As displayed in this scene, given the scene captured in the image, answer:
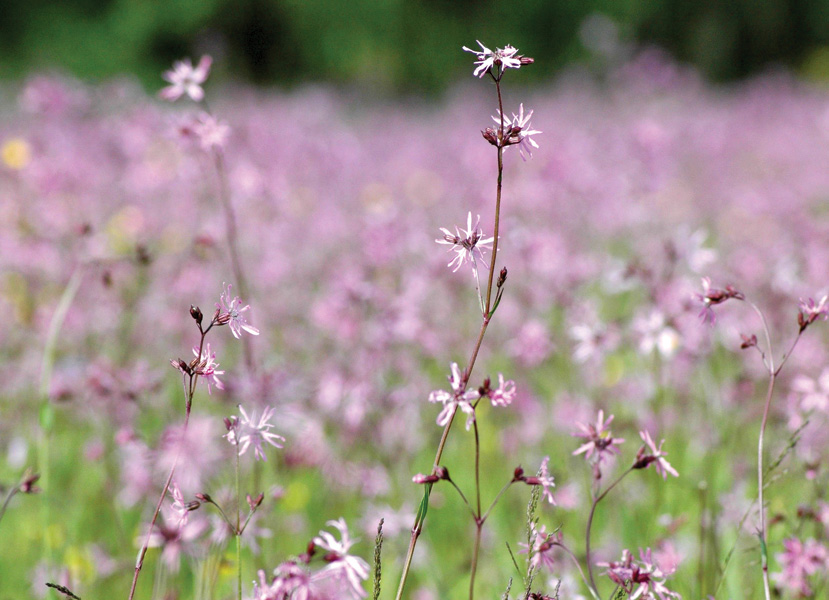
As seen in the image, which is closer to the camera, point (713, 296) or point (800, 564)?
point (713, 296)

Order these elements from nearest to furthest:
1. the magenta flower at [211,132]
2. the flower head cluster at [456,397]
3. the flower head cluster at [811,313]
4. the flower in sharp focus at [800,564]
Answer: the flower head cluster at [456,397], the flower head cluster at [811,313], the flower in sharp focus at [800,564], the magenta flower at [211,132]

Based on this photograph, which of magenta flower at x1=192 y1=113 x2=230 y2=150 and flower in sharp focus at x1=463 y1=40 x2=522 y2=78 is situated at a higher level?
flower in sharp focus at x1=463 y1=40 x2=522 y2=78

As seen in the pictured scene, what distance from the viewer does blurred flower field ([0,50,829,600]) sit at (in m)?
2.08

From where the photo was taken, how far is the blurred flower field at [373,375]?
2078mm

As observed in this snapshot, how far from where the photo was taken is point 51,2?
2020 cm

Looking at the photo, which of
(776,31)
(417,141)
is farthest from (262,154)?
(776,31)

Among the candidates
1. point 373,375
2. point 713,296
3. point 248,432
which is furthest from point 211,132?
point 713,296

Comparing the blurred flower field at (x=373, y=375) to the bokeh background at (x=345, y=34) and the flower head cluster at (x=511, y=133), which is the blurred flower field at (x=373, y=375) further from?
the bokeh background at (x=345, y=34)

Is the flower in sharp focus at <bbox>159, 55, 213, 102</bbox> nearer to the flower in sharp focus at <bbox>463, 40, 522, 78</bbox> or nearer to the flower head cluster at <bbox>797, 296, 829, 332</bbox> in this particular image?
the flower in sharp focus at <bbox>463, 40, 522, 78</bbox>

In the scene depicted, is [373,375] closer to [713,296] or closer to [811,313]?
[713,296]

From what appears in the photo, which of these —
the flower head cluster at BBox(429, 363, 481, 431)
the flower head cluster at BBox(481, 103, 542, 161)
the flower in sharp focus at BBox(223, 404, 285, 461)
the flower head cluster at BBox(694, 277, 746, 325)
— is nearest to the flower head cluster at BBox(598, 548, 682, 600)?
the flower head cluster at BBox(429, 363, 481, 431)

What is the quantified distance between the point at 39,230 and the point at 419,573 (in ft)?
10.4

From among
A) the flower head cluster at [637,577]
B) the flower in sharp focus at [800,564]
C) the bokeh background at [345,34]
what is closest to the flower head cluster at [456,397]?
the flower head cluster at [637,577]

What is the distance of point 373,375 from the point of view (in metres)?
2.77
